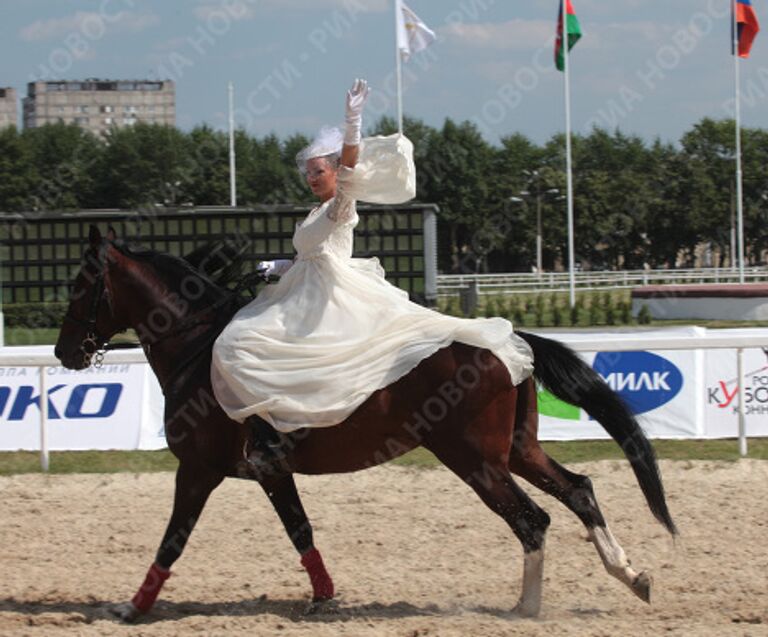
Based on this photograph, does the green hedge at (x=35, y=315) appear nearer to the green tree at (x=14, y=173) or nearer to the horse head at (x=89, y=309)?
the horse head at (x=89, y=309)

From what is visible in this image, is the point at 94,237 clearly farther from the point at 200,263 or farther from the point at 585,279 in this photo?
the point at 585,279

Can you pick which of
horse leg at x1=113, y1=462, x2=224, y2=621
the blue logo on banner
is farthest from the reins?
the blue logo on banner

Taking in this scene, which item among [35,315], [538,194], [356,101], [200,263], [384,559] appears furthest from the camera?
[538,194]

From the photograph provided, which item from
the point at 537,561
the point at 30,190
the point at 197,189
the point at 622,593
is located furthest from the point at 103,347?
the point at 30,190

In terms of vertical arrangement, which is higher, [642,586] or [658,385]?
[658,385]

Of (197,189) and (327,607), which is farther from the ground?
(197,189)

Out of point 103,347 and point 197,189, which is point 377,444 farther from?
point 197,189

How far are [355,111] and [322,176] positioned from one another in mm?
544

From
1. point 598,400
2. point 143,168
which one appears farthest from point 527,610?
point 143,168

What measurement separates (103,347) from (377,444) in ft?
5.08

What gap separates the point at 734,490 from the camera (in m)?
8.14

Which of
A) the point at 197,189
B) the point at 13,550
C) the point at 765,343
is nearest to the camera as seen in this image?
the point at 13,550

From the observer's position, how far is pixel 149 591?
5.14 m

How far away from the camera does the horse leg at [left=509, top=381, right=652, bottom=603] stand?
519cm
